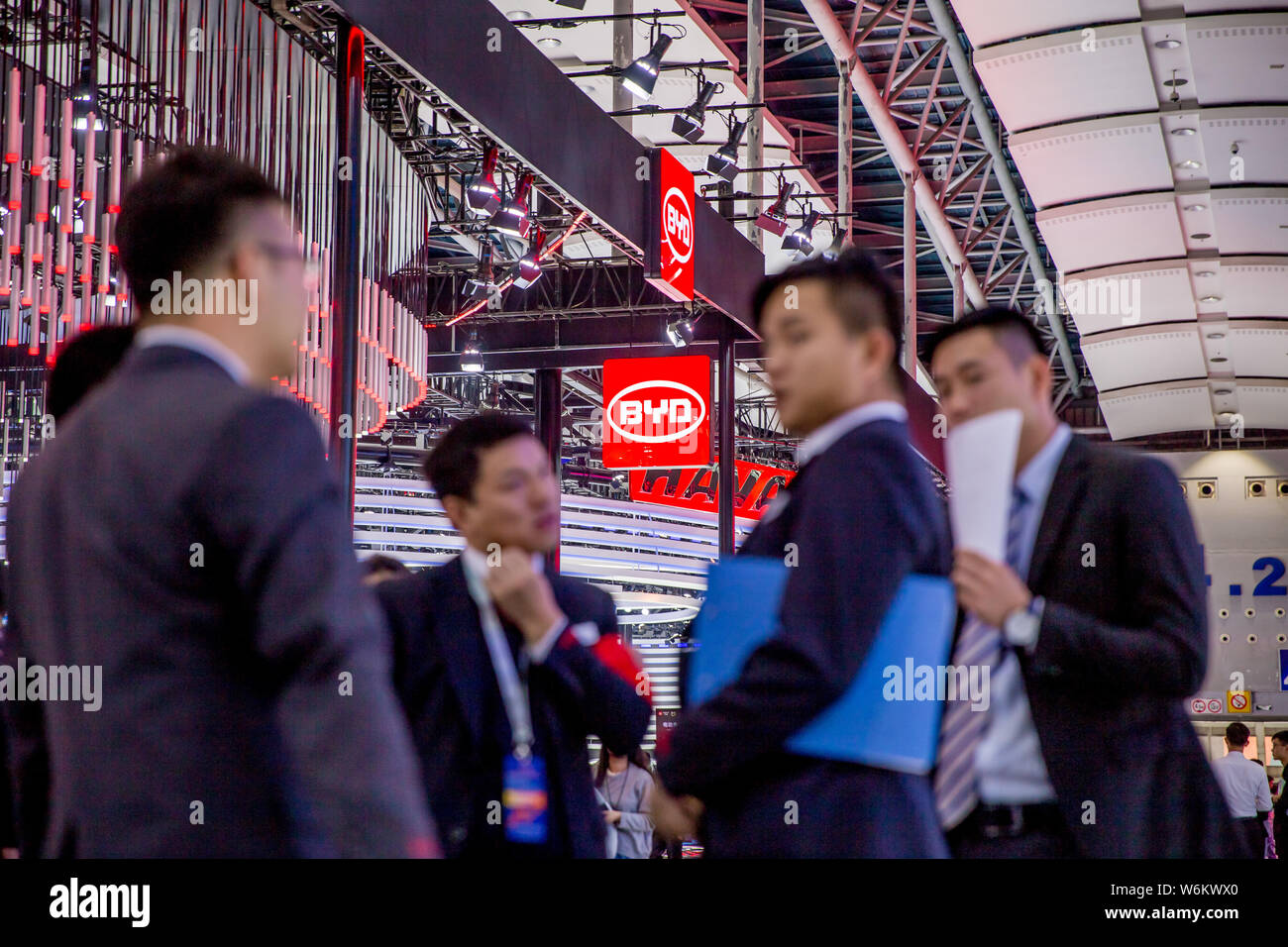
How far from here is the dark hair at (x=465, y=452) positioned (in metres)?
2.62

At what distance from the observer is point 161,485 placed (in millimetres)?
1455

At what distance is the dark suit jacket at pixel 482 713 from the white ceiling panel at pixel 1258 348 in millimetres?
12983

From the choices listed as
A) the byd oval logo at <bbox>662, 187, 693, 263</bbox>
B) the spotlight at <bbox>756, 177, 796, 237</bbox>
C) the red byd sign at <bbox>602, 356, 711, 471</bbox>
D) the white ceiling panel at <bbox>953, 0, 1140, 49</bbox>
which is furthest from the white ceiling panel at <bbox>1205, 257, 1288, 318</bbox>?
the byd oval logo at <bbox>662, 187, 693, 263</bbox>

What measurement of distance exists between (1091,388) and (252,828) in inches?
862

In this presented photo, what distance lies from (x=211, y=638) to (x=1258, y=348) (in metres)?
15.0

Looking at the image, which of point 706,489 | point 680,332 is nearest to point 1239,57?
point 680,332

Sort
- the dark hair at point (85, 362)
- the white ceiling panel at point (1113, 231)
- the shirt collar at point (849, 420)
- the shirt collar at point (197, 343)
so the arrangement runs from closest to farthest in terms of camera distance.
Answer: the shirt collar at point (197, 343), the shirt collar at point (849, 420), the dark hair at point (85, 362), the white ceiling panel at point (1113, 231)

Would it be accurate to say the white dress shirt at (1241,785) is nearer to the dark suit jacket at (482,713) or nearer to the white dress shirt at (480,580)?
the dark suit jacket at (482,713)

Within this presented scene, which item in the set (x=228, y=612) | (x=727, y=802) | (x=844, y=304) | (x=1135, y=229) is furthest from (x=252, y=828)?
(x=1135, y=229)

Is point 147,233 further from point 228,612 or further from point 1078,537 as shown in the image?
point 1078,537

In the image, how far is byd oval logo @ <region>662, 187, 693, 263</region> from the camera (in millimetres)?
8727

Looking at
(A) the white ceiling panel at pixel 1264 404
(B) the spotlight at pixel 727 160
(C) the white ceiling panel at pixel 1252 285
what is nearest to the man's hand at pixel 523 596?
(B) the spotlight at pixel 727 160

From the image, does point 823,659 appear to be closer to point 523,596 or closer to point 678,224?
point 523,596
